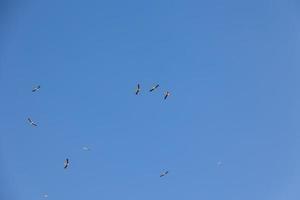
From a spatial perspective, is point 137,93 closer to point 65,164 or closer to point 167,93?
point 167,93

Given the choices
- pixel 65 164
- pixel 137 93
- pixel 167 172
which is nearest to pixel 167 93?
pixel 137 93

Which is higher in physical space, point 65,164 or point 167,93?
point 167,93

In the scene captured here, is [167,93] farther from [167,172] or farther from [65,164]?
[65,164]

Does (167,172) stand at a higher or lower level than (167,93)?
lower

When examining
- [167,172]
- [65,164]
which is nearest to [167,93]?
[167,172]

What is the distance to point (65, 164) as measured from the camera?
52031 mm

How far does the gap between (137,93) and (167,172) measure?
8866 millimetres

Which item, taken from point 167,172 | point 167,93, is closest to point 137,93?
point 167,93

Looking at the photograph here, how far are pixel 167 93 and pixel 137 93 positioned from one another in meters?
3.22

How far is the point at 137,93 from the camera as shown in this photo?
1984 inches

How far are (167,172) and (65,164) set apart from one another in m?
10.4

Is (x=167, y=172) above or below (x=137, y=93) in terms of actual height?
below

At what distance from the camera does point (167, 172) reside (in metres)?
52.7

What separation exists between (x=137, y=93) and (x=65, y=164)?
10.3 metres
